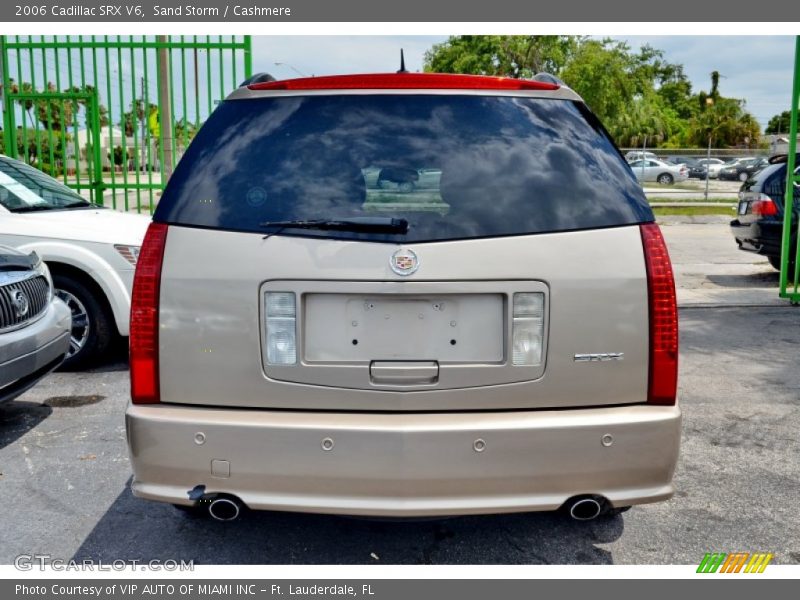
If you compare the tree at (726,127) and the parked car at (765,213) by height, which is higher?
the tree at (726,127)

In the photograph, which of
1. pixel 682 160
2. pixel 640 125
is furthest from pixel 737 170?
pixel 640 125

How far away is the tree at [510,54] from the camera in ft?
106

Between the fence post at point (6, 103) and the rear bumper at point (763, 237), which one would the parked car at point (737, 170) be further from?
the fence post at point (6, 103)

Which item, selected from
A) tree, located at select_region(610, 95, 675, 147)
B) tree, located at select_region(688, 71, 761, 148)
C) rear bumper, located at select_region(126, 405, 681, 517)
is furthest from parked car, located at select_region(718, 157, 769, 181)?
rear bumper, located at select_region(126, 405, 681, 517)

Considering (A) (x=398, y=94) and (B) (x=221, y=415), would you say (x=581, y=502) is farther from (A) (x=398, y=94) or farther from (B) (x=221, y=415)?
(A) (x=398, y=94)

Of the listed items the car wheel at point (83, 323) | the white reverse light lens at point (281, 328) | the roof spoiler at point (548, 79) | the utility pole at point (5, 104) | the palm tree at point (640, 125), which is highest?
the palm tree at point (640, 125)

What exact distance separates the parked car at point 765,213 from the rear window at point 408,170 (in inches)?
334

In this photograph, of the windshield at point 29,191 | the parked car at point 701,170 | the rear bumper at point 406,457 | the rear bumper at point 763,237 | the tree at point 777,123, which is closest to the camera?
the rear bumper at point 406,457

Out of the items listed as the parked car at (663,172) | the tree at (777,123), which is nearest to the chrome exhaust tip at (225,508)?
the parked car at (663,172)

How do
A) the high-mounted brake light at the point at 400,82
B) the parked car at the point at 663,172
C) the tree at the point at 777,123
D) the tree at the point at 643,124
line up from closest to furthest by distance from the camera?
the high-mounted brake light at the point at 400,82 → the parked car at the point at 663,172 → the tree at the point at 643,124 → the tree at the point at 777,123

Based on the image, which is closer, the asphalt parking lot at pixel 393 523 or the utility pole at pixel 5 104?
the asphalt parking lot at pixel 393 523

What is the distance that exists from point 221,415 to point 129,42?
24.0 feet

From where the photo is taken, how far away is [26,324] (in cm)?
466

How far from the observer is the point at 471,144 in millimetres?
2742
